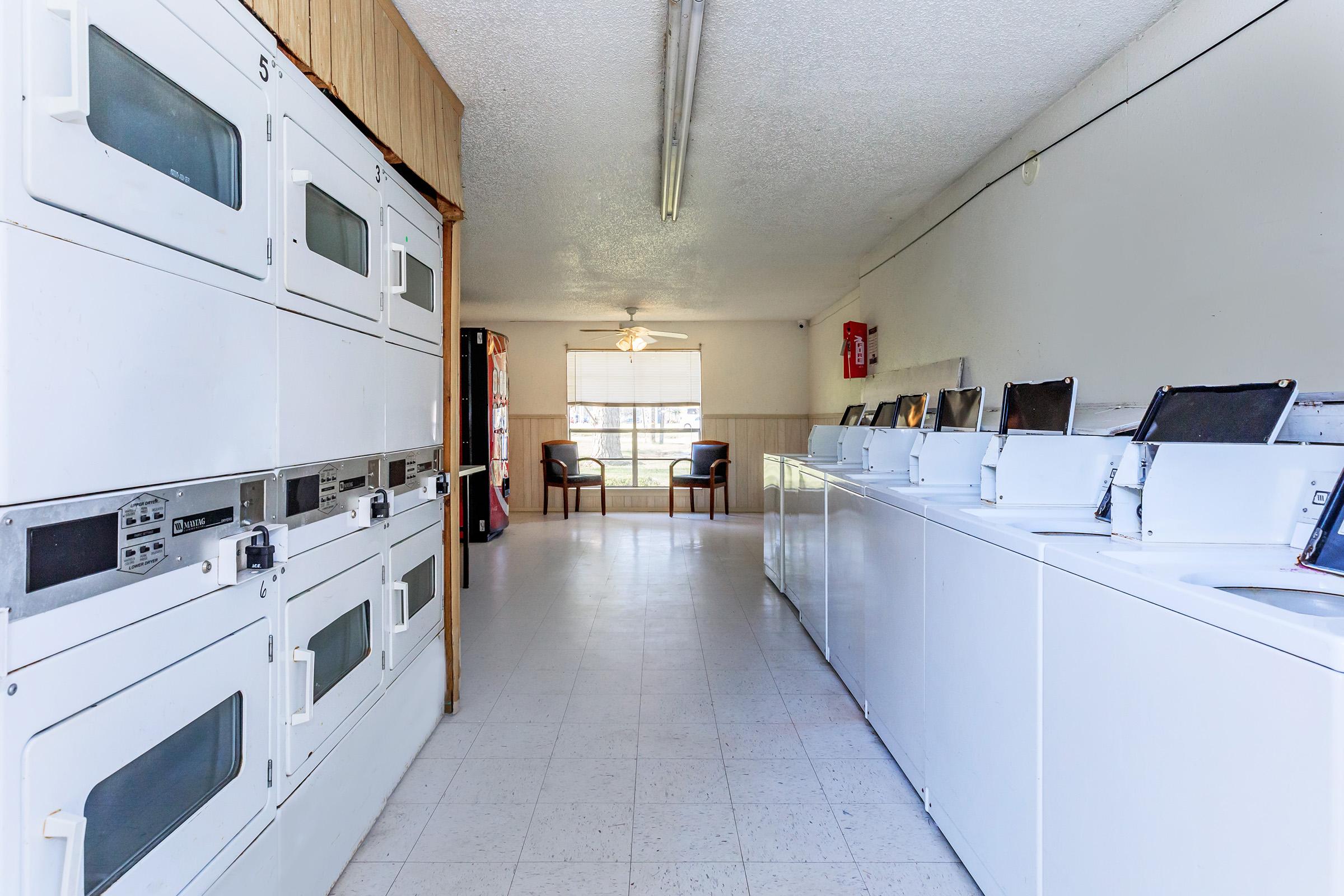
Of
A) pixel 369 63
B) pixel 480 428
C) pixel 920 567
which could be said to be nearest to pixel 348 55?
pixel 369 63

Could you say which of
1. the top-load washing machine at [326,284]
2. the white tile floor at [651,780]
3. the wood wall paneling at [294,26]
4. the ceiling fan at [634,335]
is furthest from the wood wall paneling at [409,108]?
the ceiling fan at [634,335]

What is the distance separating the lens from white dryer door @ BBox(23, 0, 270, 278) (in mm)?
870

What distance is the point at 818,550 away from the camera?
11.4 ft

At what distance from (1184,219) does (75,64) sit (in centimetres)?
278

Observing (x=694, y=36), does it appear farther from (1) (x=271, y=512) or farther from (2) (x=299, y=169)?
(1) (x=271, y=512)

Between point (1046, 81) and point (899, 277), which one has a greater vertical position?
point (1046, 81)

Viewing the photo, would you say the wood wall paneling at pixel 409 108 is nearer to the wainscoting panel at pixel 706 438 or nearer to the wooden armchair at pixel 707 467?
the wooden armchair at pixel 707 467

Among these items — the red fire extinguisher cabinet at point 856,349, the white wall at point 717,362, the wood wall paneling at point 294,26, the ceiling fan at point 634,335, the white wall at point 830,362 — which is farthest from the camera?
the white wall at point 717,362

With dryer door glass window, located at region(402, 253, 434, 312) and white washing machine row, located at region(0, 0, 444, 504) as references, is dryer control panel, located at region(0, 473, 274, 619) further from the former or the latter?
dryer door glass window, located at region(402, 253, 434, 312)

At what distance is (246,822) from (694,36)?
243cm

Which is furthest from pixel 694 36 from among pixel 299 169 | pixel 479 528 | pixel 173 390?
pixel 479 528

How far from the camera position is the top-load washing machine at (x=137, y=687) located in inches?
33.6

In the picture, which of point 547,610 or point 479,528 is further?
point 479,528

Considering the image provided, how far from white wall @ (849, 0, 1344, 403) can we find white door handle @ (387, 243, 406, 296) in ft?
8.29
